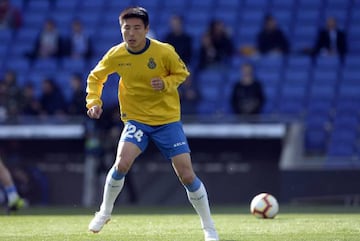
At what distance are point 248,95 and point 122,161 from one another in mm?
9431

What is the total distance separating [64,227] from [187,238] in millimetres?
2322

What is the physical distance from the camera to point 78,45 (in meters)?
21.9

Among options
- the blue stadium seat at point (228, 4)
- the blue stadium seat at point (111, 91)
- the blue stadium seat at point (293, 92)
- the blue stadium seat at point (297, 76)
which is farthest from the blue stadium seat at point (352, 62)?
the blue stadium seat at point (111, 91)

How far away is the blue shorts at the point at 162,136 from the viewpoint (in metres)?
9.87

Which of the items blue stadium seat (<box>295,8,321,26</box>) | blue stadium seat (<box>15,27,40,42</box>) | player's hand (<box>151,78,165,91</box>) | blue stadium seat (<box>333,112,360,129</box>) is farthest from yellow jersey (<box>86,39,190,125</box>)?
blue stadium seat (<box>15,27,40,42</box>)

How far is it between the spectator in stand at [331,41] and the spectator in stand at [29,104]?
5.87 m

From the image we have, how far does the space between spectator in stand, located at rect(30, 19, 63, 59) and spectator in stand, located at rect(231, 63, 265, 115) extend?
4.91 metres

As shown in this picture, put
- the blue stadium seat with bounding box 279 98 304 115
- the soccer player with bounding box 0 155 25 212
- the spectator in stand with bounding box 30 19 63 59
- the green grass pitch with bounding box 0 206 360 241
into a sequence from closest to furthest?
1. the green grass pitch with bounding box 0 206 360 241
2. the soccer player with bounding box 0 155 25 212
3. the blue stadium seat with bounding box 279 98 304 115
4. the spectator in stand with bounding box 30 19 63 59

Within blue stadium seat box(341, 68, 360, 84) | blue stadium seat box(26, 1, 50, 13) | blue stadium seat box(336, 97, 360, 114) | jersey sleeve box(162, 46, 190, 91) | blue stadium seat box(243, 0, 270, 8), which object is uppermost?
jersey sleeve box(162, 46, 190, 91)

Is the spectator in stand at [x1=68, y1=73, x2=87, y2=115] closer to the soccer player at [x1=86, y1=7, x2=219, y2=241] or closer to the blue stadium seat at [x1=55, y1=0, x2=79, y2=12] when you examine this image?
the blue stadium seat at [x1=55, y1=0, x2=79, y2=12]

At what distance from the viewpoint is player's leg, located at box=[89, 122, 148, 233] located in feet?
32.2

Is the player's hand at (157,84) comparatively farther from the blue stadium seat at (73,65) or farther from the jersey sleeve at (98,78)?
the blue stadium seat at (73,65)

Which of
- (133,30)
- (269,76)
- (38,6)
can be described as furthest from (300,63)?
(133,30)

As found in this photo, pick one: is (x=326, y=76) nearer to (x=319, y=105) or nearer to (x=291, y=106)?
(x=319, y=105)
